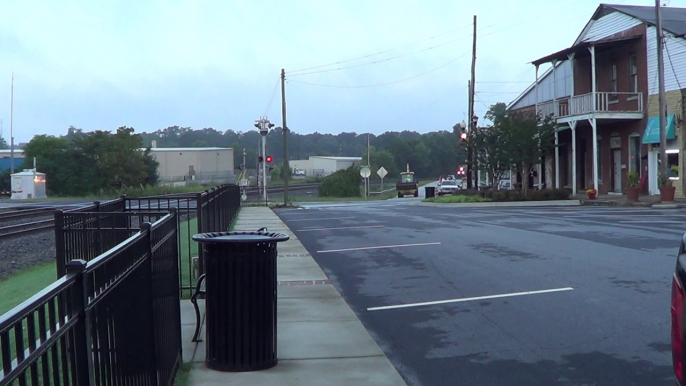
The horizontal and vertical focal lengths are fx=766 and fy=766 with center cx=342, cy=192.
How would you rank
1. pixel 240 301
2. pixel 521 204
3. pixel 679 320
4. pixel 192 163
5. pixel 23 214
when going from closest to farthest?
1. pixel 679 320
2. pixel 240 301
3. pixel 23 214
4. pixel 521 204
5. pixel 192 163

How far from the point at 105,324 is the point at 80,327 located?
1.90 feet

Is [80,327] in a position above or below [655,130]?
below

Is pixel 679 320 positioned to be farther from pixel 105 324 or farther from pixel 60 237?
pixel 60 237

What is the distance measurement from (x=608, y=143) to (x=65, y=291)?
39.6 m

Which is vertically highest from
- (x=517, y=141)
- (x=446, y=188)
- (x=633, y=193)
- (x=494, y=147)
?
(x=517, y=141)

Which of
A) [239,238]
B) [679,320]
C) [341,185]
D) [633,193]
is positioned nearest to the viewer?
[679,320]

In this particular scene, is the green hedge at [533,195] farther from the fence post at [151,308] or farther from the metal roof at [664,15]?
the fence post at [151,308]

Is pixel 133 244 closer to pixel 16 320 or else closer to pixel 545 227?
pixel 16 320

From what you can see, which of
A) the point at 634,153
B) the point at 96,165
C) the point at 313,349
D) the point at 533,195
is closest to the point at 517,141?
the point at 533,195

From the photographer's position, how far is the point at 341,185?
71188mm

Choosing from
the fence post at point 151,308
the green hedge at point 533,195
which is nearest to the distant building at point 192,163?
the green hedge at point 533,195

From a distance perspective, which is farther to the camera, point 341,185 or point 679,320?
point 341,185

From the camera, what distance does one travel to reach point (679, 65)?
3394 cm

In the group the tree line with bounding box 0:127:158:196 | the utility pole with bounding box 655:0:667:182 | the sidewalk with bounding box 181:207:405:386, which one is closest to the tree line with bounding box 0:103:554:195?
the tree line with bounding box 0:127:158:196
